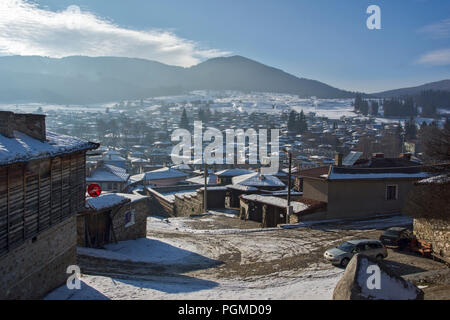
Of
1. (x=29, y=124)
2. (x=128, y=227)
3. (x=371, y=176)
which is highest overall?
(x=29, y=124)

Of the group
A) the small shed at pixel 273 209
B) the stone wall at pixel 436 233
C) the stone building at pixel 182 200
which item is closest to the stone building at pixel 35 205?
the stone wall at pixel 436 233

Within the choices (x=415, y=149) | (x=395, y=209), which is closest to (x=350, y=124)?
(x=415, y=149)

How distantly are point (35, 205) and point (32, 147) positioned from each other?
1.83 metres

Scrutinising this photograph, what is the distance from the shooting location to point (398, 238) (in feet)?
62.1

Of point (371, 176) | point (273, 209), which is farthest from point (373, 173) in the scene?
point (273, 209)

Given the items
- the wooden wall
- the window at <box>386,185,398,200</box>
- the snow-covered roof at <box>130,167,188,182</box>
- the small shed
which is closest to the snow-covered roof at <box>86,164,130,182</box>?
the snow-covered roof at <box>130,167,188,182</box>

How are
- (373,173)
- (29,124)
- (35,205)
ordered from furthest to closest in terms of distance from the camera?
(373,173) < (29,124) < (35,205)

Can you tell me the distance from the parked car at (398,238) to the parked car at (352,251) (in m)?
2.13

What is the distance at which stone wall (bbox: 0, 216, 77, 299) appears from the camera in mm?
9758

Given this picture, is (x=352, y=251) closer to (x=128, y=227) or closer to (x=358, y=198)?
(x=358, y=198)

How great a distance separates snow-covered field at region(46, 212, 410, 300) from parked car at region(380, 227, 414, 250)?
125 inches
